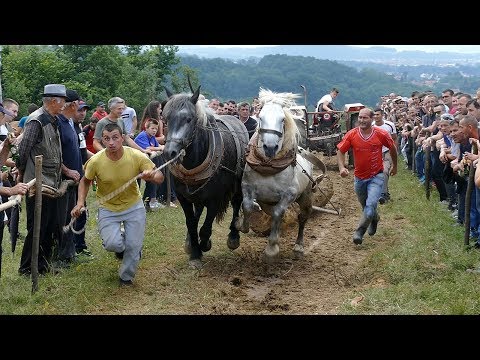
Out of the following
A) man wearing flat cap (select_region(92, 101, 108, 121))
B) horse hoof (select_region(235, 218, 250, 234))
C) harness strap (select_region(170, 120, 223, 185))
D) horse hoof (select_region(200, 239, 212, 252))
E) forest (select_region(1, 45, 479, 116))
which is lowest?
forest (select_region(1, 45, 479, 116))

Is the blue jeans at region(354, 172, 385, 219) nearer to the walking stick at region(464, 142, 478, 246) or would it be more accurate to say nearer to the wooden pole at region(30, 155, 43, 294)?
the walking stick at region(464, 142, 478, 246)

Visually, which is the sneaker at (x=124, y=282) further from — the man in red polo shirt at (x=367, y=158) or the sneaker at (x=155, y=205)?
the sneaker at (x=155, y=205)

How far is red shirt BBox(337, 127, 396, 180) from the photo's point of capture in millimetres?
9133

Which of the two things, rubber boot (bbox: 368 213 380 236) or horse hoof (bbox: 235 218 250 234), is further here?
rubber boot (bbox: 368 213 380 236)

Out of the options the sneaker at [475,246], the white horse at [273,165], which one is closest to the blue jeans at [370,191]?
the white horse at [273,165]

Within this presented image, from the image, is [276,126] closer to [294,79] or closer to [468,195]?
[468,195]

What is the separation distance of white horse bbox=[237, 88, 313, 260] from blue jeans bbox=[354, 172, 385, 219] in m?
1.15

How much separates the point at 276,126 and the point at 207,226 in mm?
1476

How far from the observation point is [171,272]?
784 cm

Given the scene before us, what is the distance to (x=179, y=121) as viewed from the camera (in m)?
7.35

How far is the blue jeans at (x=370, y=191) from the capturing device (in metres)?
8.98

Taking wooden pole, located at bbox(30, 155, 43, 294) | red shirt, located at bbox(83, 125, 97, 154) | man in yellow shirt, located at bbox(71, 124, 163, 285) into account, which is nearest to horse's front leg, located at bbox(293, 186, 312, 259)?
man in yellow shirt, located at bbox(71, 124, 163, 285)

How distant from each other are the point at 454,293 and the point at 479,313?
2.10 ft

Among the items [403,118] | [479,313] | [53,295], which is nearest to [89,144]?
[53,295]
